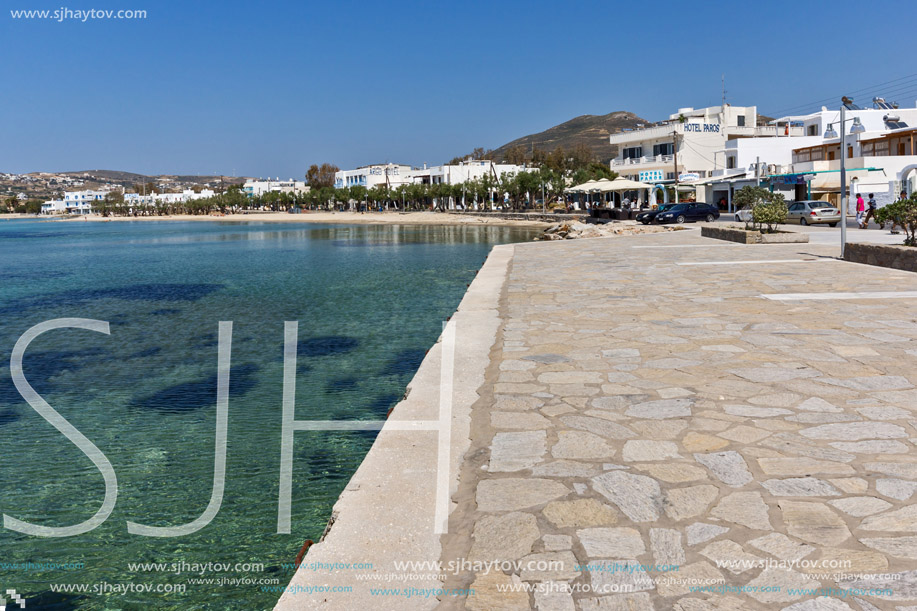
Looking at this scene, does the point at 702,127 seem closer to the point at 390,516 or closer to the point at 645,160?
the point at 645,160

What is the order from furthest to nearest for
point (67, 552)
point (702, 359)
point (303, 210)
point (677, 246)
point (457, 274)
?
point (303, 210), point (457, 274), point (677, 246), point (702, 359), point (67, 552)

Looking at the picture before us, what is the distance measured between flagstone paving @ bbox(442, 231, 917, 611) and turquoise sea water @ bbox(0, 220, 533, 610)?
176cm

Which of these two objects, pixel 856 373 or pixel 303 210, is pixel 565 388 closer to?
pixel 856 373

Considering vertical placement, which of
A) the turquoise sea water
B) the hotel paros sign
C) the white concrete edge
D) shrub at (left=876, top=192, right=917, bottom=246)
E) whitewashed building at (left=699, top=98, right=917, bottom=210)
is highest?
the hotel paros sign

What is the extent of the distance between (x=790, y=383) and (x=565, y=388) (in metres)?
1.72

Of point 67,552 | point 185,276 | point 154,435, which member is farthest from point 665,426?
point 185,276

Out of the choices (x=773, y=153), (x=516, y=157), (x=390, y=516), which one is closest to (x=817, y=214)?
(x=773, y=153)

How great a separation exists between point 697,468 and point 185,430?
5499mm

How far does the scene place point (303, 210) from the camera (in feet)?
487

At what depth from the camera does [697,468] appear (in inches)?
154

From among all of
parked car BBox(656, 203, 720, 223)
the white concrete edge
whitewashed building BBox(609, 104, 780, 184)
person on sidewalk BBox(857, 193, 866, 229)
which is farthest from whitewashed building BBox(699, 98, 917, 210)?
the white concrete edge

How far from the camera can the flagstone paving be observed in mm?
2875

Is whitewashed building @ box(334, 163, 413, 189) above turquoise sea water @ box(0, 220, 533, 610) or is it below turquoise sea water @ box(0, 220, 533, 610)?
above

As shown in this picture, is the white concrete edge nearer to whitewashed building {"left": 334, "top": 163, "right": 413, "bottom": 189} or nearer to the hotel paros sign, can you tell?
the hotel paros sign
